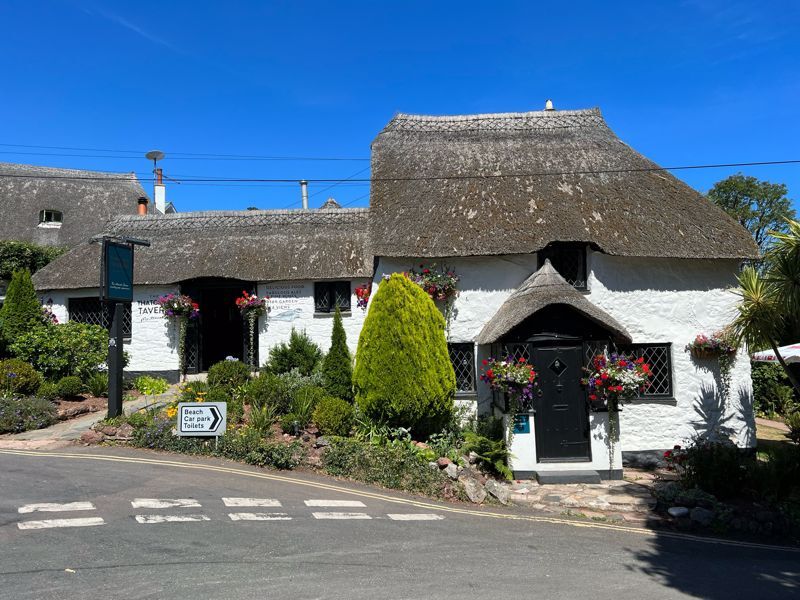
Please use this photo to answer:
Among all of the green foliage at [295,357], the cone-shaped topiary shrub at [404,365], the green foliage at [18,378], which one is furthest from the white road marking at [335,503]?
the green foliage at [18,378]

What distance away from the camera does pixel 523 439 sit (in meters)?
11.1

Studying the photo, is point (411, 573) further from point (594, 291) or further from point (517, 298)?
point (594, 291)

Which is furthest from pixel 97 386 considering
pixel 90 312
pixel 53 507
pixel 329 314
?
pixel 53 507

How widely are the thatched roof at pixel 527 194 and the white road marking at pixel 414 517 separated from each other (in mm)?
6133

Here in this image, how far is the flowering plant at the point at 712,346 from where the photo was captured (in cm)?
1238

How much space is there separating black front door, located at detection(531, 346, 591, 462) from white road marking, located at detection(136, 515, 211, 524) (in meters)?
6.51

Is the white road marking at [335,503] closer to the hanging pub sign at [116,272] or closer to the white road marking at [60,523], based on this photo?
the white road marking at [60,523]

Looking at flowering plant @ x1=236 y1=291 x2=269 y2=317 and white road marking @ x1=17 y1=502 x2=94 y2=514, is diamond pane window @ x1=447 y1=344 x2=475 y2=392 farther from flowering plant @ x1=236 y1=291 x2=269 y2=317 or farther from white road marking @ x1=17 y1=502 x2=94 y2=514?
white road marking @ x1=17 y1=502 x2=94 y2=514

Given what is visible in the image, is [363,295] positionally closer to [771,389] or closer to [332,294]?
[332,294]

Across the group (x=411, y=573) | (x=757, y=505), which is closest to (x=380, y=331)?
(x=411, y=573)

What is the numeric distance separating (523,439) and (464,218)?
5.32 m

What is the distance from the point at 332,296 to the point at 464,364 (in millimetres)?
4992

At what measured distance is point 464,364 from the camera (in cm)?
1321

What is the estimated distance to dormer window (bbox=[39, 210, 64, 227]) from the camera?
25.8 m
